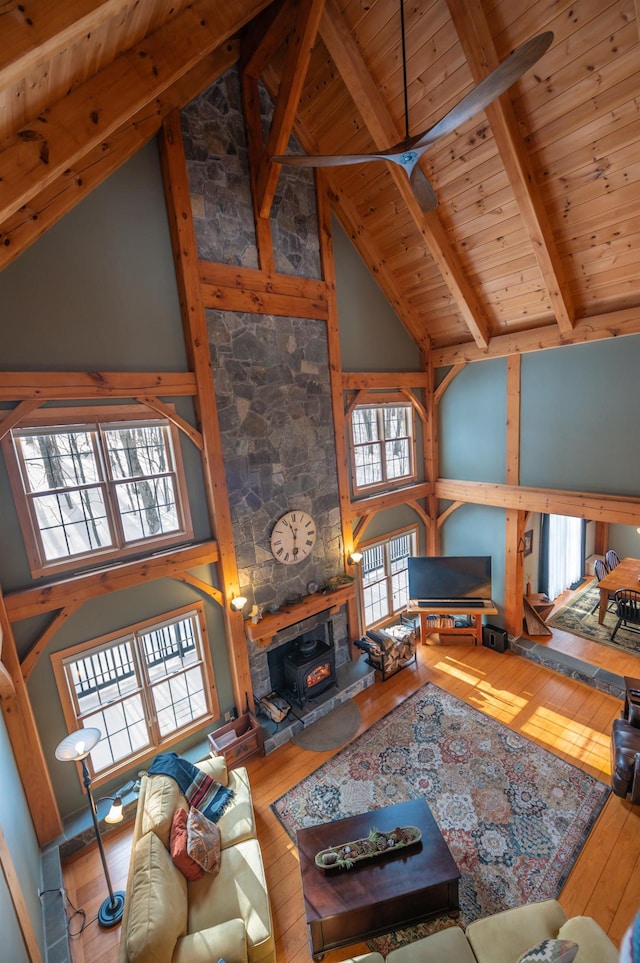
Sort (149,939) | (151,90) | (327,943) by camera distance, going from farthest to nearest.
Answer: (327,943), (151,90), (149,939)

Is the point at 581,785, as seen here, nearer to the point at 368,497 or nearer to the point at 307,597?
the point at 307,597

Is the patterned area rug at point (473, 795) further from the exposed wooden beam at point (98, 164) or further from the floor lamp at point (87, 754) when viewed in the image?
the exposed wooden beam at point (98, 164)

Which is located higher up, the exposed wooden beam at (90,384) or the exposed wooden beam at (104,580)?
the exposed wooden beam at (90,384)

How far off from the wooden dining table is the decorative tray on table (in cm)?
572

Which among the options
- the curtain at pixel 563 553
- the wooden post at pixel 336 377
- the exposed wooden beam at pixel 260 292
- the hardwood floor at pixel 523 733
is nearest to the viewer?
the hardwood floor at pixel 523 733

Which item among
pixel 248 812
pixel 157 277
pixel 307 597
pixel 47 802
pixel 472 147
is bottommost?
pixel 248 812

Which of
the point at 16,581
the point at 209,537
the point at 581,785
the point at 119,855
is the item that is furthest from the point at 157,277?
the point at 581,785

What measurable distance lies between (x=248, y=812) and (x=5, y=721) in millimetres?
2401

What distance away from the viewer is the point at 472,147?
4.58 m

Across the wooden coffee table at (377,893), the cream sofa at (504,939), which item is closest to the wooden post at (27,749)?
the wooden coffee table at (377,893)

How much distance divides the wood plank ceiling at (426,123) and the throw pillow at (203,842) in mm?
4695

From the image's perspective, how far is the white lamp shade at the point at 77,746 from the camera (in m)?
3.25

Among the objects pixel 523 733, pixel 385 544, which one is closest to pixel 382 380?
pixel 385 544

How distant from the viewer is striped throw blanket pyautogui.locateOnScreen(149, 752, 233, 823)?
13.3 feet
